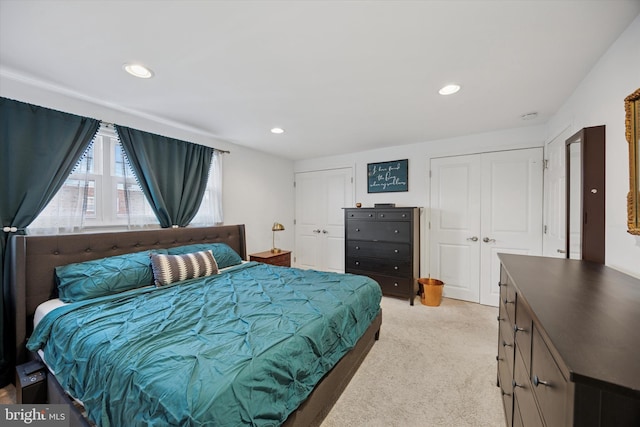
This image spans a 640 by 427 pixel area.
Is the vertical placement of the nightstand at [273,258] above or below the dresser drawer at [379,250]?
below

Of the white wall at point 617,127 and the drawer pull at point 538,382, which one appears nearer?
the drawer pull at point 538,382

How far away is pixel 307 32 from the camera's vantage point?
1.45 meters

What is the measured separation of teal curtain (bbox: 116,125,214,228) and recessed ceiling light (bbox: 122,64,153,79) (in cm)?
93

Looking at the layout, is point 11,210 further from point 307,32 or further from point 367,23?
point 367,23

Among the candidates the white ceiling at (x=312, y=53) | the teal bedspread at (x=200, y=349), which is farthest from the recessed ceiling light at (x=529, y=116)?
the teal bedspread at (x=200, y=349)

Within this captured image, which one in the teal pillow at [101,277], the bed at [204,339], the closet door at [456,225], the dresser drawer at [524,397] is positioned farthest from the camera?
the closet door at [456,225]

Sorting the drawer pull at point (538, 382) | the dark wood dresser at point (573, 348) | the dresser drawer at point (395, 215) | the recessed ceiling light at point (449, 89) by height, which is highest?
the recessed ceiling light at point (449, 89)

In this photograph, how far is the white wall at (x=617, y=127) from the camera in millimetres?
1327

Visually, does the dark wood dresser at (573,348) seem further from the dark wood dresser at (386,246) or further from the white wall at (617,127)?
the dark wood dresser at (386,246)

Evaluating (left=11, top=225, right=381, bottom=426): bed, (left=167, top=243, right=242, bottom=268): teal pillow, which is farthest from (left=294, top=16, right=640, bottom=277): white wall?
(left=167, top=243, right=242, bottom=268): teal pillow

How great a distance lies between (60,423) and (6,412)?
43cm

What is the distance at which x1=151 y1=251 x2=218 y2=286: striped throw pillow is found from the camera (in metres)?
2.24

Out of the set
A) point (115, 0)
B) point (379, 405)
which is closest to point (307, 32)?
point (115, 0)

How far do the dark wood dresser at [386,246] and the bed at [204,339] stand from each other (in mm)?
1238
